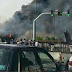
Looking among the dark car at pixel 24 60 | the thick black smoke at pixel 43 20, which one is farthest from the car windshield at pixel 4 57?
the thick black smoke at pixel 43 20

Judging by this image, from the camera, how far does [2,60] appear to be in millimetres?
3982

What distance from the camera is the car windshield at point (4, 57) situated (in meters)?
3.91

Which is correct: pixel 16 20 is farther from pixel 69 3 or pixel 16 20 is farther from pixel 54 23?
pixel 69 3

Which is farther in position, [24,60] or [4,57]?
[24,60]

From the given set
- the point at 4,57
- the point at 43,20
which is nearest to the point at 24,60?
the point at 4,57

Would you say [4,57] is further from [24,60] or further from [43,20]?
[43,20]

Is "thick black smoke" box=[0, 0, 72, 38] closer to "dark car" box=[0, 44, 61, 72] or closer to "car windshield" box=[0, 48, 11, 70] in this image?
"dark car" box=[0, 44, 61, 72]

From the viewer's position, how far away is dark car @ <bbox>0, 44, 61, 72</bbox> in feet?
12.8

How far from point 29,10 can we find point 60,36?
37.9 feet

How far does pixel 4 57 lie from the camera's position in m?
3.99

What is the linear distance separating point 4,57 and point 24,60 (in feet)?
1.09

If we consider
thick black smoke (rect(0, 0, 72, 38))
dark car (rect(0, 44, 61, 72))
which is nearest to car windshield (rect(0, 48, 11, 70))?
dark car (rect(0, 44, 61, 72))

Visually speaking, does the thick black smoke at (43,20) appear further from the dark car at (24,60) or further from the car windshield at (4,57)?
the car windshield at (4,57)

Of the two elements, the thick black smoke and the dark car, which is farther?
the thick black smoke
